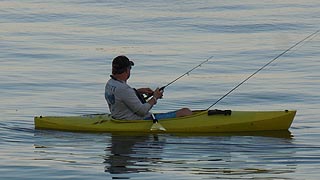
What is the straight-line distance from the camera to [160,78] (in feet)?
69.3

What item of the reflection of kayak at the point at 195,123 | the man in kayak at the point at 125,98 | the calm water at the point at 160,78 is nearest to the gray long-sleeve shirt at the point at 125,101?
the man in kayak at the point at 125,98

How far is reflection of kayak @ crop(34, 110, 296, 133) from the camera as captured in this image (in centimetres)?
1572

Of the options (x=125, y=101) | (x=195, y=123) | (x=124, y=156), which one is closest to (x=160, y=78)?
(x=195, y=123)

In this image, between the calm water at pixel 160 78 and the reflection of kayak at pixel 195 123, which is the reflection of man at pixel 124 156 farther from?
the reflection of kayak at pixel 195 123

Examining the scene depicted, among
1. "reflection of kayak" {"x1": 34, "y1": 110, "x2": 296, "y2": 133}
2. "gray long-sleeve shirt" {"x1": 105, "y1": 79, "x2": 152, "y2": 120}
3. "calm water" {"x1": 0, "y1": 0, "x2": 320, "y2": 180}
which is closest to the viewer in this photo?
"calm water" {"x1": 0, "y1": 0, "x2": 320, "y2": 180}

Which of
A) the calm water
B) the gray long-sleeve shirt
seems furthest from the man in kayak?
the calm water

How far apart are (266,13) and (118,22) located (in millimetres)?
4098

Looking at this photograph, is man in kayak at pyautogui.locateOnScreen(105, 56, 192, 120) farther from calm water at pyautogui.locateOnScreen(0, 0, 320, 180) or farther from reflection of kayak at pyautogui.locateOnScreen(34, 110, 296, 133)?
calm water at pyautogui.locateOnScreen(0, 0, 320, 180)

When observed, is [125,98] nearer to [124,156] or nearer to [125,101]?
[125,101]

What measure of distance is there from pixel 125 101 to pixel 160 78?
18.4 feet

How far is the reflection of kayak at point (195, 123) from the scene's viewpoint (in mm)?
15719

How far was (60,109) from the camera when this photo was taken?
711 inches

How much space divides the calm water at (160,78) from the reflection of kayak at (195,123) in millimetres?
127

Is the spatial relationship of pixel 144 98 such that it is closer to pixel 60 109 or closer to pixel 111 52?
pixel 60 109
